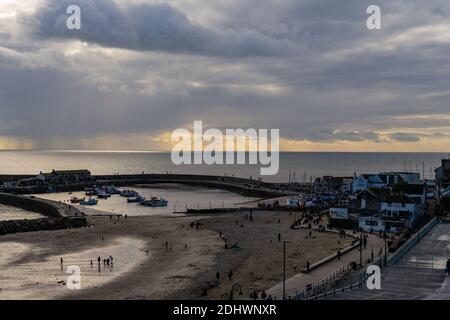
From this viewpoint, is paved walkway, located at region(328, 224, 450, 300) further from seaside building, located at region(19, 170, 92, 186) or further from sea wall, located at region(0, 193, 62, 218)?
seaside building, located at region(19, 170, 92, 186)

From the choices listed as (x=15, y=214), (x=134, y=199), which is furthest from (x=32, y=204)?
(x=134, y=199)

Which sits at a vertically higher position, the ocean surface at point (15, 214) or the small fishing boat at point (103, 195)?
the small fishing boat at point (103, 195)

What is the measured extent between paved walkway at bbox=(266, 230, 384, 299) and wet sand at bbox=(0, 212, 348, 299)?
6.24 feet

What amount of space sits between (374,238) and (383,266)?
18.5 metres

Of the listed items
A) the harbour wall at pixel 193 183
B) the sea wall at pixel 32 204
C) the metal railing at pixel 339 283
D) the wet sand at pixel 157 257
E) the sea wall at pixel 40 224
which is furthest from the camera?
the harbour wall at pixel 193 183

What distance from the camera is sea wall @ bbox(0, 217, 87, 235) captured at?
63.9 meters

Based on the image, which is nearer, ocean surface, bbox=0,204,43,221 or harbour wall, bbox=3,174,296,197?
ocean surface, bbox=0,204,43,221

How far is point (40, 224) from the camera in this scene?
66.4 meters

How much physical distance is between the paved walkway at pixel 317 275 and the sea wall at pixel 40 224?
3790cm

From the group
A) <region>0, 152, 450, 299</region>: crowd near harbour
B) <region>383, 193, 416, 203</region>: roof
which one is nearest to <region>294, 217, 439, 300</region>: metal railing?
<region>0, 152, 450, 299</region>: crowd near harbour

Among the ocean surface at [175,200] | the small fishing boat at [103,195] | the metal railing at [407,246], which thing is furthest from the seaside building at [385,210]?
the small fishing boat at [103,195]

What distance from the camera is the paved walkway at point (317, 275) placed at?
32906mm

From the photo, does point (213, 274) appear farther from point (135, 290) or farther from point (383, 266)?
point (383, 266)

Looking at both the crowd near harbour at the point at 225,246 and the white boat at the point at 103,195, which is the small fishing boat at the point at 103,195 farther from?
the crowd near harbour at the point at 225,246
